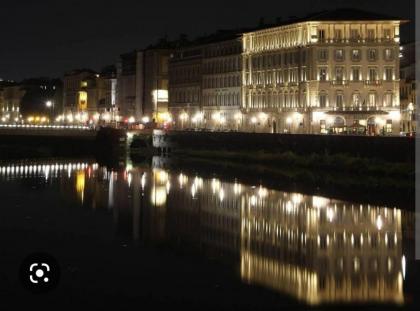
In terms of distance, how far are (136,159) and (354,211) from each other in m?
53.6

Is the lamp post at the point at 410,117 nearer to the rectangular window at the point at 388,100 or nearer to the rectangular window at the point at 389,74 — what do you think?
the rectangular window at the point at 388,100

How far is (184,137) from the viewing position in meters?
102

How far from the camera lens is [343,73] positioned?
9131 cm

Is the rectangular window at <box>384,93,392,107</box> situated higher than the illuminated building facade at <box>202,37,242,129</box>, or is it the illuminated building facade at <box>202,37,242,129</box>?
the illuminated building facade at <box>202,37,242,129</box>

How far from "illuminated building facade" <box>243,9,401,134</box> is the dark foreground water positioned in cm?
3559

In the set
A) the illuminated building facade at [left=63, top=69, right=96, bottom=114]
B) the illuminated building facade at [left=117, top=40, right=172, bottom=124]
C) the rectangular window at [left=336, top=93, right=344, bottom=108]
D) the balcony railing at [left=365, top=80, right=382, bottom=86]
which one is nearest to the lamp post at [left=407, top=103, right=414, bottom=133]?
the balcony railing at [left=365, top=80, right=382, bottom=86]

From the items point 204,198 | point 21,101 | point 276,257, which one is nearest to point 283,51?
point 204,198

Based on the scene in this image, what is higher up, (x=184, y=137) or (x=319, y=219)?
(x=184, y=137)

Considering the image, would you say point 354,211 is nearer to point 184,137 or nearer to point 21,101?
point 184,137

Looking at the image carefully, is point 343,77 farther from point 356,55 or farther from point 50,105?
point 50,105

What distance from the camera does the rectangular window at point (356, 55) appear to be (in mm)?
90875

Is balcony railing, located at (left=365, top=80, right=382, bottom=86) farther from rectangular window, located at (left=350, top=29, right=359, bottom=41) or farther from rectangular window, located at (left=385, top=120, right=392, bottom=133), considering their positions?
rectangular window, located at (left=350, top=29, right=359, bottom=41)

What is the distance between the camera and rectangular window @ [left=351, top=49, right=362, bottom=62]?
90.9 meters

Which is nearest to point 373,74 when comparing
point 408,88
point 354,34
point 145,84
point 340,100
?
point 340,100
